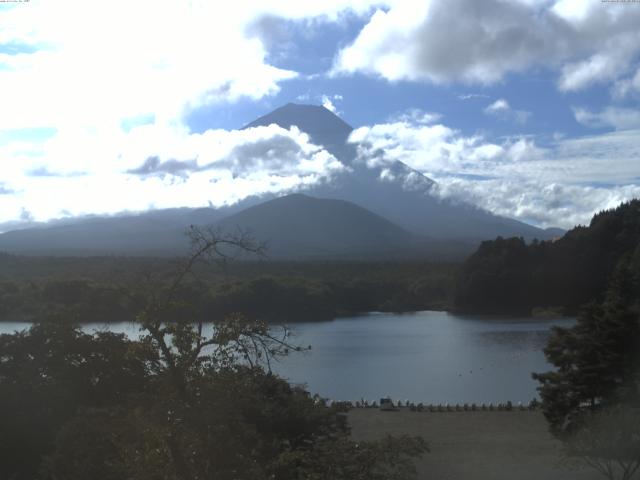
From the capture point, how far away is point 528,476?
29.3ft

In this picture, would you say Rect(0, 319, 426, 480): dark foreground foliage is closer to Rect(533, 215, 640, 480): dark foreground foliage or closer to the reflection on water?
Rect(533, 215, 640, 480): dark foreground foliage

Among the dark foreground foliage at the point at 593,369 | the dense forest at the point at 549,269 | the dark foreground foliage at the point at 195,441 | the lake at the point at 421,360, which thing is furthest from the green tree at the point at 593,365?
the dense forest at the point at 549,269

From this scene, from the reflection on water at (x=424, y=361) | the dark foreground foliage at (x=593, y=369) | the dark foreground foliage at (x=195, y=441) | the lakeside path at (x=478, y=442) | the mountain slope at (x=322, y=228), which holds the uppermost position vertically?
the mountain slope at (x=322, y=228)

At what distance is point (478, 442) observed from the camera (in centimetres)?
1102

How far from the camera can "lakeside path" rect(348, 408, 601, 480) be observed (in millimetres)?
9156

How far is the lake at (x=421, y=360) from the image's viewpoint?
17.7 meters

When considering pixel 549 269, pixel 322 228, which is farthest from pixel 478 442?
pixel 322 228

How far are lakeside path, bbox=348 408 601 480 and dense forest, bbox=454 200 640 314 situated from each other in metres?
26.6

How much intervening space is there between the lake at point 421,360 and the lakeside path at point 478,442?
2.00 m

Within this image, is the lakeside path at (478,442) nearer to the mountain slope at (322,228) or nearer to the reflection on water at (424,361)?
the reflection on water at (424,361)

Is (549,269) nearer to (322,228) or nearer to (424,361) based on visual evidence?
(424,361)

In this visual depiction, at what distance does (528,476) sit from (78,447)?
6.68 m

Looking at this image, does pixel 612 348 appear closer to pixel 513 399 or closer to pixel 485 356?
pixel 513 399

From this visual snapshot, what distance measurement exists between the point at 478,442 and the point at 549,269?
2943 centimetres
